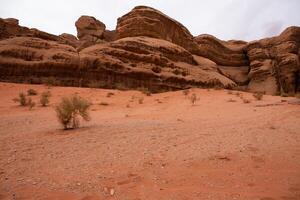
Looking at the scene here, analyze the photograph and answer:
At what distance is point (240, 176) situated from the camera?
4.49 m

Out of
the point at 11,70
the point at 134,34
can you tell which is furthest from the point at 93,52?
the point at 134,34

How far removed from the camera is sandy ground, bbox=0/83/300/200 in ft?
13.0

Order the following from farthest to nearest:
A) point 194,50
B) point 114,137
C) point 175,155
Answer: point 194,50, point 114,137, point 175,155

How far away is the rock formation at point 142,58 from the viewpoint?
19.8 meters

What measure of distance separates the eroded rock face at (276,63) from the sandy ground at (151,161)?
96.5 feet

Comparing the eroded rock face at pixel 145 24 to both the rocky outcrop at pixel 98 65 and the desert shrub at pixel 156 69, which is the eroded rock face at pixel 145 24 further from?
the desert shrub at pixel 156 69

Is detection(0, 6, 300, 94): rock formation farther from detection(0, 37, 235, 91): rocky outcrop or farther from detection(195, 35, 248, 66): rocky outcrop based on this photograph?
detection(195, 35, 248, 66): rocky outcrop

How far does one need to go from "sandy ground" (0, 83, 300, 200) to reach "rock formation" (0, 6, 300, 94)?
11.6 metres

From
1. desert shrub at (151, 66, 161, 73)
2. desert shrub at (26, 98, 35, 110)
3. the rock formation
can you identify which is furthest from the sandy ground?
desert shrub at (151, 66, 161, 73)

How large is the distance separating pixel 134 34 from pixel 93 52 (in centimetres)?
756

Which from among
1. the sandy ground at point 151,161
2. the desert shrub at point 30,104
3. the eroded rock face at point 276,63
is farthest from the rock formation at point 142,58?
the sandy ground at point 151,161

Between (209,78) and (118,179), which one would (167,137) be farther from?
(209,78)

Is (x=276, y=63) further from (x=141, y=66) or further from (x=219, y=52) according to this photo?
(x=141, y=66)

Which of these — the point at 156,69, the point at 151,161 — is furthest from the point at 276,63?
the point at 151,161
